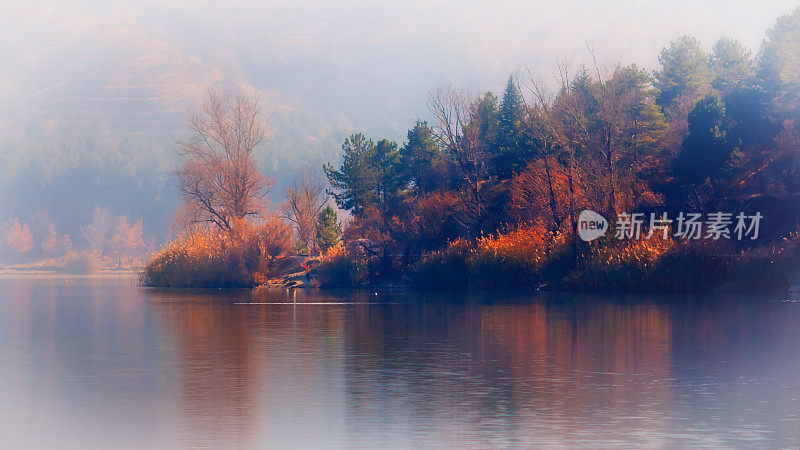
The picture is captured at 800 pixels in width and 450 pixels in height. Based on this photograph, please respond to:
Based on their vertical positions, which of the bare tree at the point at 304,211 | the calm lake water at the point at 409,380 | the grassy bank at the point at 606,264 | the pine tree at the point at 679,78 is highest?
the pine tree at the point at 679,78

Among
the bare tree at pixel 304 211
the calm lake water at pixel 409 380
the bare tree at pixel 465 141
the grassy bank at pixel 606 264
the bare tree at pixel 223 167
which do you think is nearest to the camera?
the calm lake water at pixel 409 380

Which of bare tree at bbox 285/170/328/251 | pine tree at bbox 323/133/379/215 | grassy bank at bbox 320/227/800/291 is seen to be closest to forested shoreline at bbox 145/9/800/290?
grassy bank at bbox 320/227/800/291

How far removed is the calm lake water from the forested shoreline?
14684 millimetres

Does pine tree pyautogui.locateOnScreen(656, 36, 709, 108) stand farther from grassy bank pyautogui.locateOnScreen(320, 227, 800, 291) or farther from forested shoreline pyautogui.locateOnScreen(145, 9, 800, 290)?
grassy bank pyautogui.locateOnScreen(320, 227, 800, 291)

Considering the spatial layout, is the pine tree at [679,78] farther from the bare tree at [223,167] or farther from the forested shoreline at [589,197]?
the bare tree at [223,167]

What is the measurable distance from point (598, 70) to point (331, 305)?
3109 cm

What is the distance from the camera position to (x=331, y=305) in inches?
1713

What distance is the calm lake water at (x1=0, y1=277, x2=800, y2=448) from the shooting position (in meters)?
13.3

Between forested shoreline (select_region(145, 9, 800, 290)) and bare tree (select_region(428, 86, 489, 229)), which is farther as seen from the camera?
bare tree (select_region(428, 86, 489, 229))

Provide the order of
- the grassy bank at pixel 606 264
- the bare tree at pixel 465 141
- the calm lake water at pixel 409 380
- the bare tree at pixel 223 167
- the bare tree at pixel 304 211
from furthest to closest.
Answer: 1. the bare tree at pixel 304 211
2. the bare tree at pixel 223 167
3. the bare tree at pixel 465 141
4. the grassy bank at pixel 606 264
5. the calm lake water at pixel 409 380

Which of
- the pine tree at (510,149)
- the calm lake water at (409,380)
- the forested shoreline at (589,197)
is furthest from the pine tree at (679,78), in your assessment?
the calm lake water at (409,380)

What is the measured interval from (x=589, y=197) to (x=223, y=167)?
37.1 meters

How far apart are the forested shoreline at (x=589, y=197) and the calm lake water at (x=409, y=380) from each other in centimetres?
1468

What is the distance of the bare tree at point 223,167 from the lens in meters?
80.6
